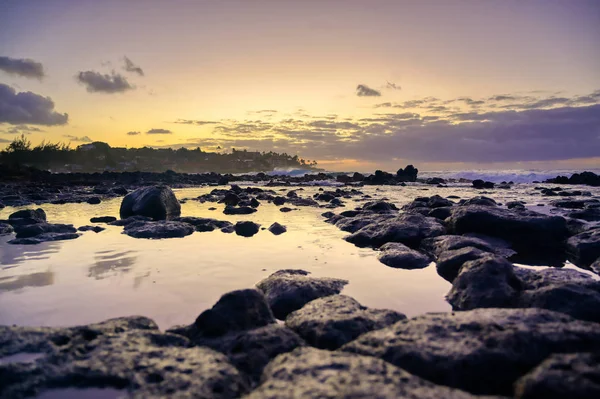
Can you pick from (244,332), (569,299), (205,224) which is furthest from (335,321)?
(205,224)

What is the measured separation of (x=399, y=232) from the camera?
7.58 meters

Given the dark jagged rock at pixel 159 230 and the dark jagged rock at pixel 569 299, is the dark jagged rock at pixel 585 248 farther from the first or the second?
the dark jagged rock at pixel 159 230

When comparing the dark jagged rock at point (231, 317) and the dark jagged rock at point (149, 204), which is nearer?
the dark jagged rock at point (231, 317)

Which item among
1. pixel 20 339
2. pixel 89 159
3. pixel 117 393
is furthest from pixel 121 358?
pixel 89 159

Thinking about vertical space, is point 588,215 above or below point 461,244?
above

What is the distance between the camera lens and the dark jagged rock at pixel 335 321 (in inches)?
121

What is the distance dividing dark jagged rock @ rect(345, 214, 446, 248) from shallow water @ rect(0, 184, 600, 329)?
451 millimetres

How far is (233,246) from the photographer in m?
7.29

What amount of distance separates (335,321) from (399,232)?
15.5 ft

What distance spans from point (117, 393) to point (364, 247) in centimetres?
551

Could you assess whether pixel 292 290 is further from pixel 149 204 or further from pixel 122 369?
pixel 149 204

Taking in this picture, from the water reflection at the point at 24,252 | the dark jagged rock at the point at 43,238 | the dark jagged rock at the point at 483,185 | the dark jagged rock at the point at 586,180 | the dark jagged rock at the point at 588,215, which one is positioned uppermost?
the dark jagged rock at the point at 586,180

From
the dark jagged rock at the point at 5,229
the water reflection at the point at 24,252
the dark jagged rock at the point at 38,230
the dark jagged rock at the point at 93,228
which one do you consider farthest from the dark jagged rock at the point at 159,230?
the dark jagged rock at the point at 5,229

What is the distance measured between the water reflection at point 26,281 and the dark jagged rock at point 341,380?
390 cm
